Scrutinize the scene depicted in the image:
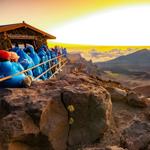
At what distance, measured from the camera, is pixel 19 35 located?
21797 mm

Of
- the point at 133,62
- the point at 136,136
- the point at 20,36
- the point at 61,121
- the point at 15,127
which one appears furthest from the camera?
the point at 133,62

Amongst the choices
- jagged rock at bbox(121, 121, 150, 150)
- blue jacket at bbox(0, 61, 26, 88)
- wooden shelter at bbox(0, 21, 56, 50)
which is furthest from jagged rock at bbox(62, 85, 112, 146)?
wooden shelter at bbox(0, 21, 56, 50)

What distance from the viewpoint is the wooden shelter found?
1833 centimetres

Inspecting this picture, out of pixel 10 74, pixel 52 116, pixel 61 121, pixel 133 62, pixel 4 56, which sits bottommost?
pixel 133 62

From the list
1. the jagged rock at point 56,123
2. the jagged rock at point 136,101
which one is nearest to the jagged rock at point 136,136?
the jagged rock at point 56,123

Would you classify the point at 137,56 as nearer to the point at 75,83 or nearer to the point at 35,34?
the point at 35,34

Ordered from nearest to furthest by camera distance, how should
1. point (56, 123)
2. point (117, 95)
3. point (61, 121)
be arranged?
point (56, 123) → point (61, 121) → point (117, 95)

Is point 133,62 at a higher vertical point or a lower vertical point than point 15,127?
lower

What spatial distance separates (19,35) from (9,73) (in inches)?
457

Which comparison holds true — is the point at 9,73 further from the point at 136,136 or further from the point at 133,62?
the point at 133,62

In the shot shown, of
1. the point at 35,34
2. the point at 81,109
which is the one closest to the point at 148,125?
the point at 81,109

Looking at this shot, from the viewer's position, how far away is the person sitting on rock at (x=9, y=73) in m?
10.1

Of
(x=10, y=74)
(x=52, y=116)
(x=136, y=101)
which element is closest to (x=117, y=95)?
(x=136, y=101)

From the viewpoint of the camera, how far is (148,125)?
9648 mm
